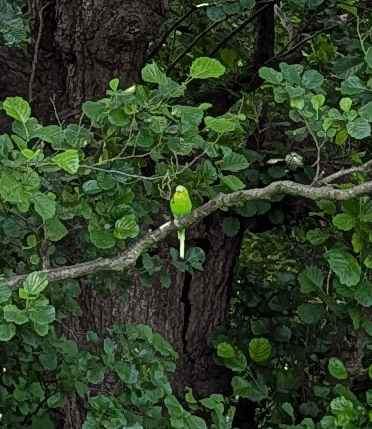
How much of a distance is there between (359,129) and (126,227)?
49cm

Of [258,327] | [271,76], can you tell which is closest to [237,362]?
[258,327]

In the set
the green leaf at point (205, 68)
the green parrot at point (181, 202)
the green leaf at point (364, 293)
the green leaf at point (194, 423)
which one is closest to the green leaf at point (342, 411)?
the green leaf at point (364, 293)

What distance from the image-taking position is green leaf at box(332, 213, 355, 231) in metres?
1.76

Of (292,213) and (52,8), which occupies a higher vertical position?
(52,8)

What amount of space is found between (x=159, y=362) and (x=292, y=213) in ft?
4.11

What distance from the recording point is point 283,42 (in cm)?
360

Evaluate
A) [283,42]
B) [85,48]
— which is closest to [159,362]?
[85,48]

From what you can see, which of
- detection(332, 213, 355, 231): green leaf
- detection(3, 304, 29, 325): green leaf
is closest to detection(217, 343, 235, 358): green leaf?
detection(332, 213, 355, 231): green leaf

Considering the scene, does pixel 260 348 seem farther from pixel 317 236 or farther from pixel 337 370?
pixel 317 236

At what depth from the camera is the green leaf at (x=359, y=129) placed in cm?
146

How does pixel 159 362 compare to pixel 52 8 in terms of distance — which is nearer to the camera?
pixel 159 362

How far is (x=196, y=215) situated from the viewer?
1.50 metres

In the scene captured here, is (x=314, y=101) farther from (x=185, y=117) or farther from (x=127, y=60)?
(x=127, y=60)

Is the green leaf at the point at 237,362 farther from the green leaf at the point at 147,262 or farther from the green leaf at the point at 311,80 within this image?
the green leaf at the point at 311,80
